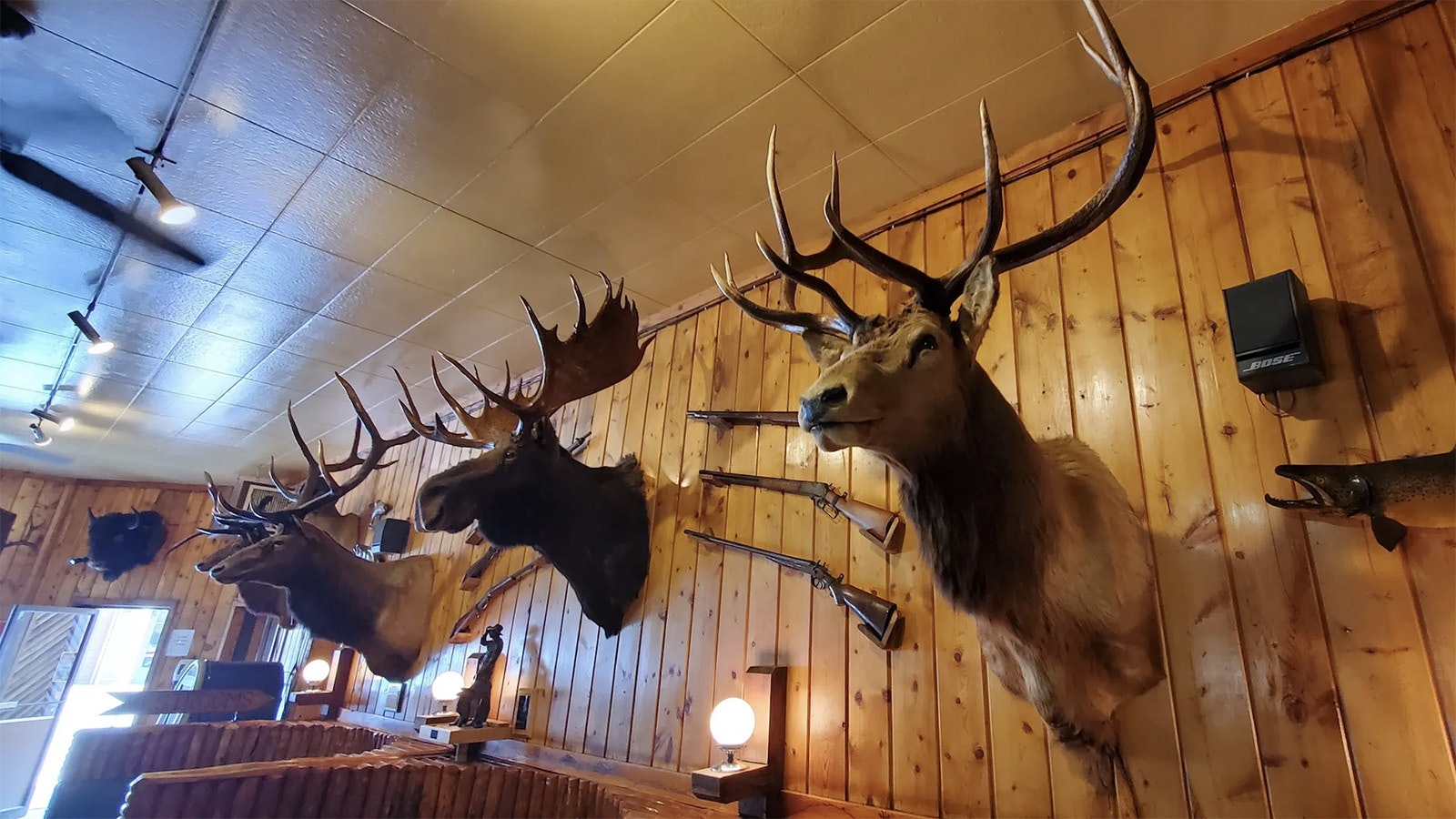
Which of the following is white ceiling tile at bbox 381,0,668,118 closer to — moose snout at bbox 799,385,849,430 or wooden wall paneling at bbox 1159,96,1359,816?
moose snout at bbox 799,385,849,430

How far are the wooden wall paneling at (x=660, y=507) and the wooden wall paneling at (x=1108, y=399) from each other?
5.07ft

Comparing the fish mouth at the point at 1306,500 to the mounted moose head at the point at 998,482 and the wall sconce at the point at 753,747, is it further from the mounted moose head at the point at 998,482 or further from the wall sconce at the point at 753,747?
the wall sconce at the point at 753,747

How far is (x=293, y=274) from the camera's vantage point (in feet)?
9.65

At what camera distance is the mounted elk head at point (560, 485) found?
241 cm

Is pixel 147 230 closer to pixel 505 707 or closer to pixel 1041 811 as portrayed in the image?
pixel 505 707

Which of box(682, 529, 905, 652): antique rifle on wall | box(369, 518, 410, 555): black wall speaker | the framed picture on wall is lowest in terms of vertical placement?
box(682, 529, 905, 652): antique rifle on wall

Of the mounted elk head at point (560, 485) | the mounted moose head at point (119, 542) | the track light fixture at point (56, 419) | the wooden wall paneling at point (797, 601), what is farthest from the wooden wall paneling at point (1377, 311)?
the mounted moose head at point (119, 542)

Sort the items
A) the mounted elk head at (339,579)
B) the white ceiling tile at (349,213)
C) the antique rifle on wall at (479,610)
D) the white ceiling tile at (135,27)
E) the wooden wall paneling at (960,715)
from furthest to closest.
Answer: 1. the mounted elk head at (339,579)
2. the antique rifle on wall at (479,610)
3. the white ceiling tile at (349,213)
4. the white ceiling tile at (135,27)
5. the wooden wall paneling at (960,715)

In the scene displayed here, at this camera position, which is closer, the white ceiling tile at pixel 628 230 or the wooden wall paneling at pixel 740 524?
the wooden wall paneling at pixel 740 524

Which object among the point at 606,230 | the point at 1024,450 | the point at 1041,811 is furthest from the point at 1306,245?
the point at 606,230

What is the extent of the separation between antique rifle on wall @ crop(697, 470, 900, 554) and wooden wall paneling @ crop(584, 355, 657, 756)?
2.56 feet

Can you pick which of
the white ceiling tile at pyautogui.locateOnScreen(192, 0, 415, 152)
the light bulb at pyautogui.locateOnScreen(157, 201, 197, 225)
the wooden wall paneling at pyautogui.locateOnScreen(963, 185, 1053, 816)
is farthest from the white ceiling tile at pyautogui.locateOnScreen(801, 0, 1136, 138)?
the light bulb at pyautogui.locateOnScreen(157, 201, 197, 225)

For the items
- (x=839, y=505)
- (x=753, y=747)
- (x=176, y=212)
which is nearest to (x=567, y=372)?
(x=839, y=505)

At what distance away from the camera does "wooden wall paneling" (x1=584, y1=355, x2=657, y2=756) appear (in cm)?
258
